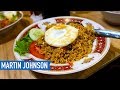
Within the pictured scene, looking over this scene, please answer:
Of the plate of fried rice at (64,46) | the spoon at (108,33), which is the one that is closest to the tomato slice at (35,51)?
the plate of fried rice at (64,46)

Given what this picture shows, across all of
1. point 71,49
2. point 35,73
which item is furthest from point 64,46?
point 35,73

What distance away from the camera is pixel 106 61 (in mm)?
924

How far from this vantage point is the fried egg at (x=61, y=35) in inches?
35.8

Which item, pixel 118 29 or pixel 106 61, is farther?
pixel 118 29

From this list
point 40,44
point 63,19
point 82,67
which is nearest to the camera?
point 82,67

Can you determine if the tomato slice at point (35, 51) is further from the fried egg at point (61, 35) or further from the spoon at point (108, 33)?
the spoon at point (108, 33)

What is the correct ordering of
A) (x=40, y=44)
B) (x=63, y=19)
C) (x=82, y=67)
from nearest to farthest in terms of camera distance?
(x=82, y=67)
(x=40, y=44)
(x=63, y=19)

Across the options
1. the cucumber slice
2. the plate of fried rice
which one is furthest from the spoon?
the cucumber slice

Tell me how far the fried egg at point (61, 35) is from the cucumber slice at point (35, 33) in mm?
46
